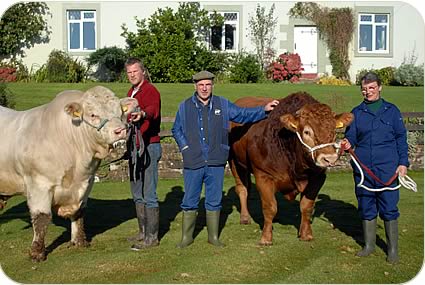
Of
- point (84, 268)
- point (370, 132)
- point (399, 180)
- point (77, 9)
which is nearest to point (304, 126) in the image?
point (370, 132)

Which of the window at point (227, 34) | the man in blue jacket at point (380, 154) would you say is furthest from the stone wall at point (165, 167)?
the window at point (227, 34)

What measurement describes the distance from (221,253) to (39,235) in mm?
1988

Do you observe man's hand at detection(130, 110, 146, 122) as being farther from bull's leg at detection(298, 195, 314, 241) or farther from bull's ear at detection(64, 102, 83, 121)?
bull's leg at detection(298, 195, 314, 241)

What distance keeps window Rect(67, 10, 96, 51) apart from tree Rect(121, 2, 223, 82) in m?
1.34

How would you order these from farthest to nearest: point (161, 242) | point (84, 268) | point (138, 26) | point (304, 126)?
point (138, 26) → point (161, 242) → point (304, 126) → point (84, 268)

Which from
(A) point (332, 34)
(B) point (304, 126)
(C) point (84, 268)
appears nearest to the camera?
(C) point (84, 268)

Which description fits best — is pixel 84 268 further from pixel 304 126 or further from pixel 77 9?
pixel 77 9

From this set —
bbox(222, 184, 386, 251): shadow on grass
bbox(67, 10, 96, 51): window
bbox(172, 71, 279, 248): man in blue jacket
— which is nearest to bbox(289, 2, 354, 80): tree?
bbox(67, 10, 96, 51): window

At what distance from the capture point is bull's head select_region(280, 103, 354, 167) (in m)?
6.98

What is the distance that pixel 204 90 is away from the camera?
7508 millimetres

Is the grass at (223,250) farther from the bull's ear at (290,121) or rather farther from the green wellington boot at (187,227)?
the bull's ear at (290,121)

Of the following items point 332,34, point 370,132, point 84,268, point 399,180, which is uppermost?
point 332,34

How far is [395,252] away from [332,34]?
66.0 feet

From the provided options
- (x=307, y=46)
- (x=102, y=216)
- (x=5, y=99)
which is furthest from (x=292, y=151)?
(x=307, y=46)
